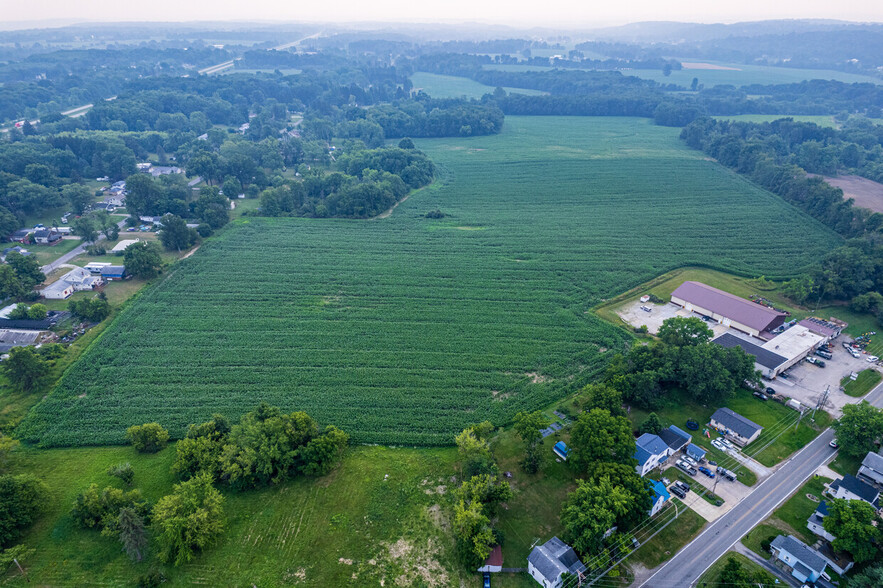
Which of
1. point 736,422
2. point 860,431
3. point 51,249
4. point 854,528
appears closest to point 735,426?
point 736,422

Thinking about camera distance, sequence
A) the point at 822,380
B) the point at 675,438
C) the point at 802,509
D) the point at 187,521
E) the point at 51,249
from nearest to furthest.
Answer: the point at 187,521
the point at 802,509
the point at 675,438
the point at 822,380
the point at 51,249

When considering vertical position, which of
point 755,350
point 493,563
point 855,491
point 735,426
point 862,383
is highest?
point 755,350

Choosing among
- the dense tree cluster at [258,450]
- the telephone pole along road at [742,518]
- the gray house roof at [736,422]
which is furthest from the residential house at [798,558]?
the dense tree cluster at [258,450]

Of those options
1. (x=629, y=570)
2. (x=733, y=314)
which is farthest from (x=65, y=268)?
(x=733, y=314)

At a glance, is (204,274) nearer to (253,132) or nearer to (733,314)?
(733,314)

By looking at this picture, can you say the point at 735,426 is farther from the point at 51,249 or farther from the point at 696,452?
the point at 51,249

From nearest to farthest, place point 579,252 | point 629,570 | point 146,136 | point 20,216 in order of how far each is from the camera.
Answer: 1. point 629,570
2. point 579,252
3. point 20,216
4. point 146,136

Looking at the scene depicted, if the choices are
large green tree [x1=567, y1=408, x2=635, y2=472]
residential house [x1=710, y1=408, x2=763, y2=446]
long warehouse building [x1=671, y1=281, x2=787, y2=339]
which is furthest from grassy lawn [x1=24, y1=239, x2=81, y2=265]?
long warehouse building [x1=671, y1=281, x2=787, y2=339]
